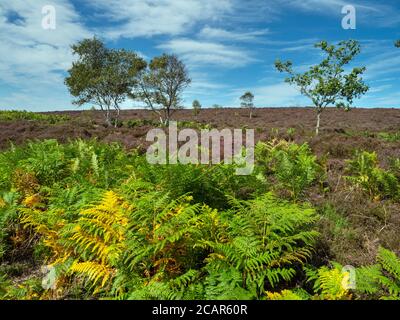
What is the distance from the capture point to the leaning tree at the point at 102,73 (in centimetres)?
2956

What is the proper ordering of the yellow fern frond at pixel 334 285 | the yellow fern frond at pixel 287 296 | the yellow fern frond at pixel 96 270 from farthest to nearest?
the yellow fern frond at pixel 96 270 < the yellow fern frond at pixel 334 285 < the yellow fern frond at pixel 287 296

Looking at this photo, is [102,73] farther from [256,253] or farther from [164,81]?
[256,253]

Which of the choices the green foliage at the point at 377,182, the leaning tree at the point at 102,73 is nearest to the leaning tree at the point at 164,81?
the leaning tree at the point at 102,73

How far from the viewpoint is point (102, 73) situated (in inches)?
1158

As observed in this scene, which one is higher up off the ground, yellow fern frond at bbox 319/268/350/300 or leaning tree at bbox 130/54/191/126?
leaning tree at bbox 130/54/191/126

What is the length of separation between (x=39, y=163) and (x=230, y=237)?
4.23 metres

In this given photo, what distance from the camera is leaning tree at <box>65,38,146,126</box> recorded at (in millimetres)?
29562

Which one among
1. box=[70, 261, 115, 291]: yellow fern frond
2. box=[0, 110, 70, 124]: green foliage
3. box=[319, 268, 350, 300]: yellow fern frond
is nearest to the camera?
box=[319, 268, 350, 300]: yellow fern frond

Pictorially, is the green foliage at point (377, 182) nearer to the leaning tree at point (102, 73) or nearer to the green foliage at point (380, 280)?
the green foliage at point (380, 280)

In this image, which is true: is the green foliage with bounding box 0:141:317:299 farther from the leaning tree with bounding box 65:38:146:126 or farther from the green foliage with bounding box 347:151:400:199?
the leaning tree with bounding box 65:38:146:126

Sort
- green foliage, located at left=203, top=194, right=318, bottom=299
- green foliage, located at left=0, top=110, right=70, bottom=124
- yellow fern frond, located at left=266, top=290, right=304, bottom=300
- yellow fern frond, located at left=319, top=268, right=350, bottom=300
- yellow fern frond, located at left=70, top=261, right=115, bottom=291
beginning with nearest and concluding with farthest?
yellow fern frond, located at left=266, top=290, right=304, bottom=300, yellow fern frond, located at left=319, top=268, right=350, bottom=300, green foliage, located at left=203, top=194, right=318, bottom=299, yellow fern frond, located at left=70, top=261, right=115, bottom=291, green foliage, located at left=0, top=110, right=70, bottom=124

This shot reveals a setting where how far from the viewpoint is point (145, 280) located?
3.40 m

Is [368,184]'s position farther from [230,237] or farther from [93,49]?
[93,49]

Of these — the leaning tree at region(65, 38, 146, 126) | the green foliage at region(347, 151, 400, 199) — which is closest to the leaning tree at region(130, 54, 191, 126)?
the leaning tree at region(65, 38, 146, 126)
